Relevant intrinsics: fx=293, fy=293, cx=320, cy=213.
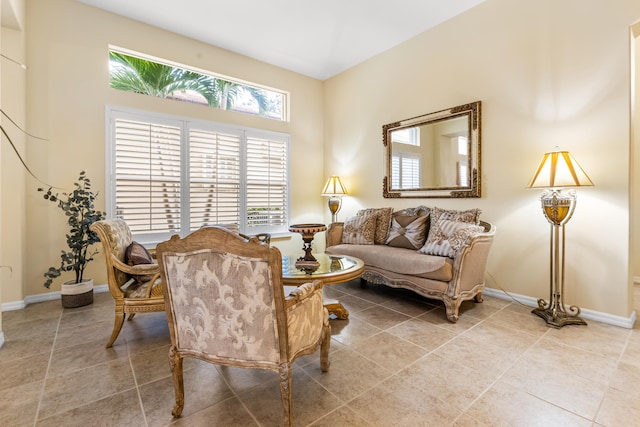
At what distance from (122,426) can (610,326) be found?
141 inches

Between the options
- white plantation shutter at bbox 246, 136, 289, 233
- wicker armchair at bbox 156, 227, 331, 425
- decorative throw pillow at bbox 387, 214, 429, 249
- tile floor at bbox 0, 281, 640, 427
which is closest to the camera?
wicker armchair at bbox 156, 227, 331, 425

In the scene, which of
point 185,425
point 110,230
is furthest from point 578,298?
point 110,230

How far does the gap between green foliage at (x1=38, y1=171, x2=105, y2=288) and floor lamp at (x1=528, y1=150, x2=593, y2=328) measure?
4333mm

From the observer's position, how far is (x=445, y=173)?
3.68m

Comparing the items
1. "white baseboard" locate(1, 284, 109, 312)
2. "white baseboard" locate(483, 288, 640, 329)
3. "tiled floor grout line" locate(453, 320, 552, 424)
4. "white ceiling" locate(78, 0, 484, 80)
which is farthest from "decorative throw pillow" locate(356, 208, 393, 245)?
"white baseboard" locate(1, 284, 109, 312)

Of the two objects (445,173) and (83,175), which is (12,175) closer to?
(83,175)

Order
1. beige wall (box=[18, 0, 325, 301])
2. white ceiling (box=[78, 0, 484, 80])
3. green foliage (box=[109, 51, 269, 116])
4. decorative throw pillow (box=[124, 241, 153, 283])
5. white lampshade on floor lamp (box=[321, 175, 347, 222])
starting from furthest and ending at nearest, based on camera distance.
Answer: white lampshade on floor lamp (box=[321, 175, 347, 222]) → green foliage (box=[109, 51, 269, 116]) → white ceiling (box=[78, 0, 484, 80]) → beige wall (box=[18, 0, 325, 301]) → decorative throw pillow (box=[124, 241, 153, 283])

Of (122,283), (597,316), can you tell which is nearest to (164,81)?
(122,283)

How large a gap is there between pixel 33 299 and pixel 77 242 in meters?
0.81

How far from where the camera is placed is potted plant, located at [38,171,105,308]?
296 centimetres

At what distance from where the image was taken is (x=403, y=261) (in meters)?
2.97

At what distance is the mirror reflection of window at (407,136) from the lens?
4020 mm

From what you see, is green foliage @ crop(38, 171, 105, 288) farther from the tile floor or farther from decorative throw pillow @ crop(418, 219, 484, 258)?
decorative throw pillow @ crop(418, 219, 484, 258)

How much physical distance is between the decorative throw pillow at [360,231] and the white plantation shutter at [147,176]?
90.2 inches
